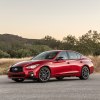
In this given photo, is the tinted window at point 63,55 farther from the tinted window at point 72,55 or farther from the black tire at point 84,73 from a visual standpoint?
the black tire at point 84,73

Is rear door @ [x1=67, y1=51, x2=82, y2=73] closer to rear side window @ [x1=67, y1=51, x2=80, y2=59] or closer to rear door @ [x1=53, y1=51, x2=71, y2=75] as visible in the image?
rear side window @ [x1=67, y1=51, x2=80, y2=59]

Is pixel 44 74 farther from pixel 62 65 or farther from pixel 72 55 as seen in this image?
pixel 72 55

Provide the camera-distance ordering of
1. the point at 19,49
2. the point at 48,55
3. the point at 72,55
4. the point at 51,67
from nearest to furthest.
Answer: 1. the point at 51,67
2. the point at 48,55
3. the point at 72,55
4. the point at 19,49

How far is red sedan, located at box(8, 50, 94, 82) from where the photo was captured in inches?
798

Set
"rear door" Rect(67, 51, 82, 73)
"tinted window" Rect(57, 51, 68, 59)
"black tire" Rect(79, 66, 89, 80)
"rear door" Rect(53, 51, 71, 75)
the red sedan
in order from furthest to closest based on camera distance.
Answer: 1. "black tire" Rect(79, 66, 89, 80)
2. "rear door" Rect(67, 51, 82, 73)
3. "tinted window" Rect(57, 51, 68, 59)
4. "rear door" Rect(53, 51, 71, 75)
5. the red sedan

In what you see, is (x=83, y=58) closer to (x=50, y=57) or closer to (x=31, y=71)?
(x=50, y=57)

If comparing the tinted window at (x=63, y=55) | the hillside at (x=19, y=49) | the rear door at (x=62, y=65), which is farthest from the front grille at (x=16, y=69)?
the hillside at (x=19, y=49)

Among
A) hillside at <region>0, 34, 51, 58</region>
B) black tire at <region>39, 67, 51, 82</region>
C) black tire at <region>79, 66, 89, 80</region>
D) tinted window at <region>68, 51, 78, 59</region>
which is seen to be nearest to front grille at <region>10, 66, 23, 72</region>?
black tire at <region>39, 67, 51, 82</region>

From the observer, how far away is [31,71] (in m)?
20.2

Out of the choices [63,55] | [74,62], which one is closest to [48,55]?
[63,55]

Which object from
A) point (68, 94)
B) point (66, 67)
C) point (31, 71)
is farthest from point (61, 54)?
point (68, 94)

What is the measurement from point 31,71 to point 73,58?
2994mm

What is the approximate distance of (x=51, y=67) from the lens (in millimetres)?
20844

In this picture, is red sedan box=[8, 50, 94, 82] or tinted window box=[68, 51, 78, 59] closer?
red sedan box=[8, 50, 94, 82]
